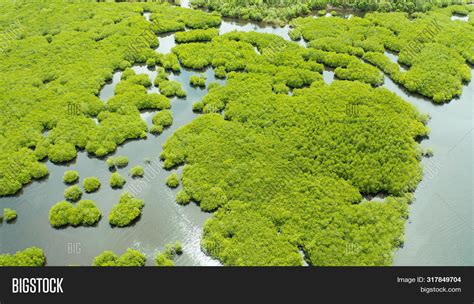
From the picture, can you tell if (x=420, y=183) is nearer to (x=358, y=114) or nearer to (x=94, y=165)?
(x=358, y=114)

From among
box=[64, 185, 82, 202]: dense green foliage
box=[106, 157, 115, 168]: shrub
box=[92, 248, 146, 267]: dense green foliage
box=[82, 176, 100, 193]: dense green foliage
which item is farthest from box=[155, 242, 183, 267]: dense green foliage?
box=[106, 157, 115, 168]: shrub

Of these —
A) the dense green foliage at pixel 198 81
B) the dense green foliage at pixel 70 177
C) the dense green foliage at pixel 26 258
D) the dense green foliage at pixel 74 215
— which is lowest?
the dense green foliage at pixel 26 258

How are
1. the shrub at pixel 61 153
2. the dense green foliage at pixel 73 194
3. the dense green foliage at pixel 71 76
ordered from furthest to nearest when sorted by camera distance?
1. the dense green foliage at pixel 71 76
2. the shrub at pixel 61 153
3. the dense green foliage at pixel 73 194

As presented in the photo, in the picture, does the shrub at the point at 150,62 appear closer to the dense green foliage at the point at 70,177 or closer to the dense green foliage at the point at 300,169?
the dense green foliage at the point at 300,169

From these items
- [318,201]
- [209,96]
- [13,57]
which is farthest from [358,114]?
[13,57]

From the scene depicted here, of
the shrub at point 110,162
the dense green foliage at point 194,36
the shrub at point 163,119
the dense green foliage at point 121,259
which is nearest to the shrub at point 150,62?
the dense green foliage at point 194,36

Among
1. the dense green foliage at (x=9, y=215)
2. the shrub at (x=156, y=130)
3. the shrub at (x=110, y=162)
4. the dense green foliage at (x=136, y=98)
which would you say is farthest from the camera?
the dense green foliage at (x=136, y=98)

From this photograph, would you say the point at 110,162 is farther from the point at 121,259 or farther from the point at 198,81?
the point at 198,81
